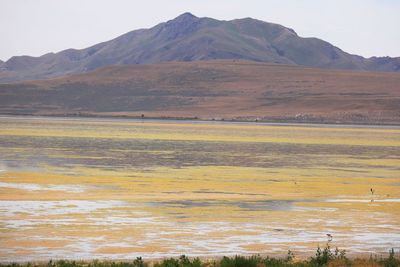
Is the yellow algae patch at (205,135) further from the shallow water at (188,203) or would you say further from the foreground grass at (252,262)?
the foreground grass at (252,262)

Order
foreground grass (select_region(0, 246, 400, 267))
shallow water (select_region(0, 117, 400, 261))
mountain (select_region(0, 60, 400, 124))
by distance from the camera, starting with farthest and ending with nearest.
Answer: mountain (select_region(0, 60, 400, 124))
shallow water (select_region(0, 117, 400, 261))
foreground grass (select_region(0, 246, 400, 267))

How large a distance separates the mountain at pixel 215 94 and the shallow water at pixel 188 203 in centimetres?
7949

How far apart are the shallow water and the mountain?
261 feet

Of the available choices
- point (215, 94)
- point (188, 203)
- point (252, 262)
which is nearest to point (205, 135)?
point (188, 203)

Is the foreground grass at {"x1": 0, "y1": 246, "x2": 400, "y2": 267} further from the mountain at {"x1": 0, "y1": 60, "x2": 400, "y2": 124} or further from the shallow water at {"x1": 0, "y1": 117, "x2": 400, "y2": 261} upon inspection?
the mountain at {"x1": 0, "y1": 60, "x2": 400, "y2": 124}

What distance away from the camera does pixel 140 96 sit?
449 feet

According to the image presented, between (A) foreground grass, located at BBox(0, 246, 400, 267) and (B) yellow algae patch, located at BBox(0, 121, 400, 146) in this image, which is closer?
(A) foreground grass, located at BBox(0, 246, 400, 267)

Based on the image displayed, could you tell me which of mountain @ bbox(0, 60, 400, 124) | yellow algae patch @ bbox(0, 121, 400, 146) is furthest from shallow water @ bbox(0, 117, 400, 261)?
mountain @ bbox(0, 60, 400, 124)

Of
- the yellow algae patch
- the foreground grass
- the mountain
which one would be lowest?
the foreground grass

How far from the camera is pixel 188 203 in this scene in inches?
893

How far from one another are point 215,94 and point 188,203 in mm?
122535

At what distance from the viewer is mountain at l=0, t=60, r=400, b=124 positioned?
122750 millimetres

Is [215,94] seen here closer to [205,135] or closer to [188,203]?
[205,135]

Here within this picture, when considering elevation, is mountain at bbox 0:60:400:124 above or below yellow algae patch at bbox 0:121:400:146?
above
